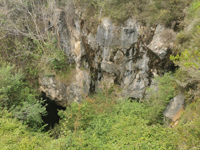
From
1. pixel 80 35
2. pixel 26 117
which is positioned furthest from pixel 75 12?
pixel 26 117

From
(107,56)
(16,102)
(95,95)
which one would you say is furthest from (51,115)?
(107,56)

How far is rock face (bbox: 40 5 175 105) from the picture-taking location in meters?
8.23

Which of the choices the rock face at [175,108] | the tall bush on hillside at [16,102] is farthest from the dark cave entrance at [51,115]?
the rock face at [175,108]

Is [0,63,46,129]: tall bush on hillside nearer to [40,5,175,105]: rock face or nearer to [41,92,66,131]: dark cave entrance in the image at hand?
[41,92,66,131]: dark cave entrance

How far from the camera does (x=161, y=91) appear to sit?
20.0 feet

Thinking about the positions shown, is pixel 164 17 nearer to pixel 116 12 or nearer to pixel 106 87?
pixel 116 12

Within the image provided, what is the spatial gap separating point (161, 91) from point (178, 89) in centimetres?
70

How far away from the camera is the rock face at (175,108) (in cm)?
523

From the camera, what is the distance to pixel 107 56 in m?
9.59

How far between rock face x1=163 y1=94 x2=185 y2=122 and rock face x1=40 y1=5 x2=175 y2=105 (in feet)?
9.38

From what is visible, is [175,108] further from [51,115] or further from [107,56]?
Answer: [51,115]

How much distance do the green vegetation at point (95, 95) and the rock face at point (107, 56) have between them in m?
0.64

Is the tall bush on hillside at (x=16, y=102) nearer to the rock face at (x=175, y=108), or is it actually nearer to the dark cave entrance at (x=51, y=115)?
the dark cave entrance at (x=51, y=115)

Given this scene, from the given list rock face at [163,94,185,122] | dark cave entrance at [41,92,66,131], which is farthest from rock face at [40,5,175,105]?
rock face at [163,94,185,122]
